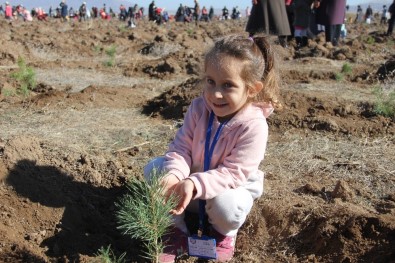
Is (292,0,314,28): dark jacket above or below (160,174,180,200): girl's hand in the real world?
above

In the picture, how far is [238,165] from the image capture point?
2.38 meters

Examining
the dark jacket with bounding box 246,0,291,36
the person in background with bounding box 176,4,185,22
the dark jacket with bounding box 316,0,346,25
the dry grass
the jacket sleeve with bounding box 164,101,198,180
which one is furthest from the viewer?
the person in background with bounding box 176,4,185,22

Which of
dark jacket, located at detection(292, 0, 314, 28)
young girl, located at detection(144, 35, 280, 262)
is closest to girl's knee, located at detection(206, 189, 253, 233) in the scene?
young girl, located at detection(144, 35, 280, 262)

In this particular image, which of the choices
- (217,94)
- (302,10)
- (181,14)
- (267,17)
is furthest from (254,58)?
(181,14)

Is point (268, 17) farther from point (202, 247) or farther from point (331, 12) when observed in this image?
point (202, 247)

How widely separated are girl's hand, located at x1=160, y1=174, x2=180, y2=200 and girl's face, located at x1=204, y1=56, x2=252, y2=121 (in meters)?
0.38

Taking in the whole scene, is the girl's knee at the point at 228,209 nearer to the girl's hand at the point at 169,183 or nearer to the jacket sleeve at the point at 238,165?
the jacket sleeve at the point at 238,165

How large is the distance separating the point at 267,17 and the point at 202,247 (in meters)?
6.32

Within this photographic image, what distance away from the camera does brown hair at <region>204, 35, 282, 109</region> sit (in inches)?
93.3

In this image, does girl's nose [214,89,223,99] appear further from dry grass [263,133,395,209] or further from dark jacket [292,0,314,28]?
dark jacket [292,0,314,28]

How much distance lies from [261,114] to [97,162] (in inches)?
56.1

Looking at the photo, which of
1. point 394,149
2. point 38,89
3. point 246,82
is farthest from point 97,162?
point 38,89

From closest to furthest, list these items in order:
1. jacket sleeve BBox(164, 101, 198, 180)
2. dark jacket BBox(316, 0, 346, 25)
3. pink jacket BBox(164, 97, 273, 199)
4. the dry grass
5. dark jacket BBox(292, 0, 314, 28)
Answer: pink jacket BBox(164, 97, 273, 199) → jacket sleeve BBox(164, 101, 198, 180) → the dry grass → dark jacket BBox(316, 0, 346, 25) → dark jacket BBox(292, 0, 314, 28)

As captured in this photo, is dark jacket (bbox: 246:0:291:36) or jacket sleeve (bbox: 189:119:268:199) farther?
dark jacket (bbox: 246:0:291:36)
